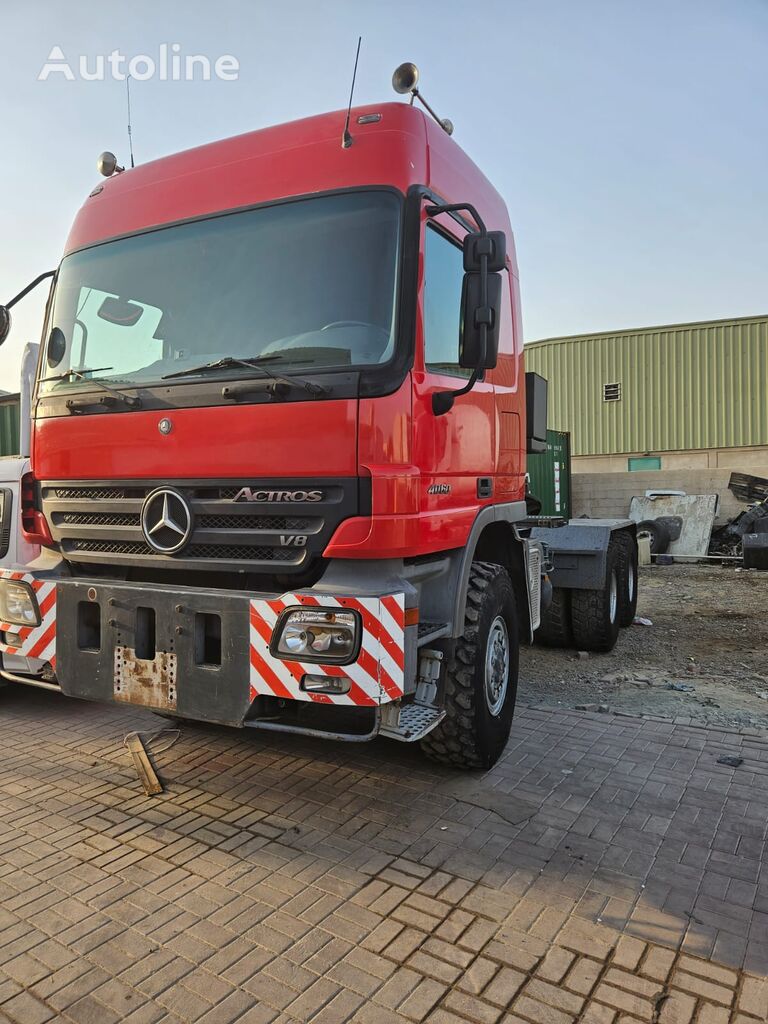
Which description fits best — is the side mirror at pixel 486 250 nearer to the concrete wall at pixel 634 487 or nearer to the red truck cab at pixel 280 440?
the red truck cab at pixel 280 440

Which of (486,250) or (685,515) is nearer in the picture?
(486,250)

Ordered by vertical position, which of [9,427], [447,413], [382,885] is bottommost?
[382,885]

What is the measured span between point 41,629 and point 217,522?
1128mm

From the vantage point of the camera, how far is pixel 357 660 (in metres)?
2.89

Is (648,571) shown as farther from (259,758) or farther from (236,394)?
(236,394)

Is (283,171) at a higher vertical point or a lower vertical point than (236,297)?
higher

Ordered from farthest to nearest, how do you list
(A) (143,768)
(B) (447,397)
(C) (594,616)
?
(C) (594,616)
(A) (143,768)
(B) (447,397)

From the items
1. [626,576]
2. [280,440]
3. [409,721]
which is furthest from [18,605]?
[626,576]

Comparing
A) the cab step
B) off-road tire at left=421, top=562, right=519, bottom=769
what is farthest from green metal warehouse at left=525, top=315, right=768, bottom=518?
the cab step

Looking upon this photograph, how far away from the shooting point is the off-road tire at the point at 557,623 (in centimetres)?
670

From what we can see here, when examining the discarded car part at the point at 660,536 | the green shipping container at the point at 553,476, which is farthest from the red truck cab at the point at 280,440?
the discarded car part at the point at 660,536

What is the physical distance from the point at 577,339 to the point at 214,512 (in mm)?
23890

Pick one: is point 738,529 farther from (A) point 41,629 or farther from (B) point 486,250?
(A) point 41,629

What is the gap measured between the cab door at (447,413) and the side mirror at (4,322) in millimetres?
2414
